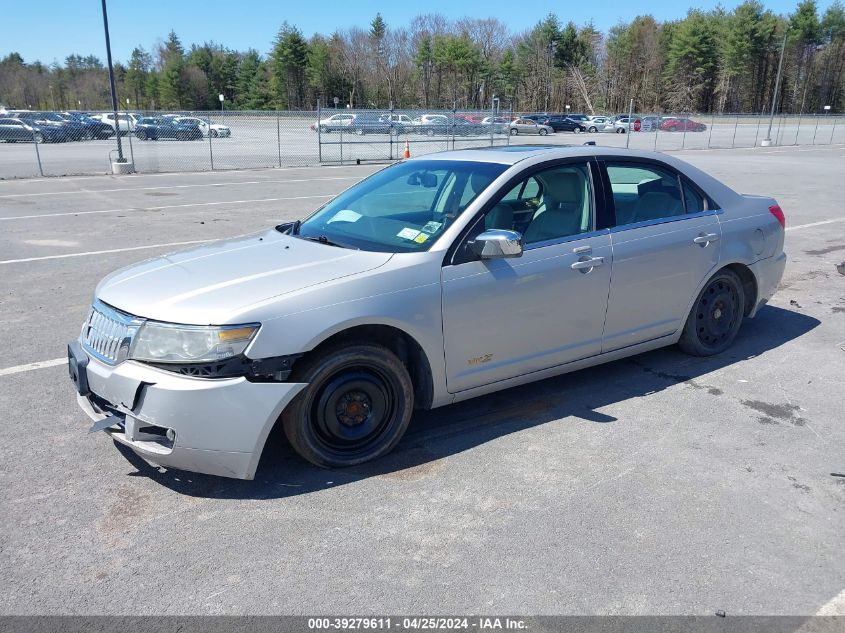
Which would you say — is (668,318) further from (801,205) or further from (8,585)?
(801,205)

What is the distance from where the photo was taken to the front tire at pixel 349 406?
3.39 metres

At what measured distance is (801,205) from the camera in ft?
47.1

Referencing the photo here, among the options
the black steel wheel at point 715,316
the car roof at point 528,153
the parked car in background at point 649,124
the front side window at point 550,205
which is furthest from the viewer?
the parked car in background at point 649,124

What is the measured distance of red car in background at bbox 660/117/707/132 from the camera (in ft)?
143

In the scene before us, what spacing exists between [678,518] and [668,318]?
2016 mm

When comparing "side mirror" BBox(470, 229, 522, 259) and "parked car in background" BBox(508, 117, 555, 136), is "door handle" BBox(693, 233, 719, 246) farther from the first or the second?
"parked car in background" BBox(508, 117, 555, 136)

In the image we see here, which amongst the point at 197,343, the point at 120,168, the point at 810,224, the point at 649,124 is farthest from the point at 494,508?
the point at 649,124

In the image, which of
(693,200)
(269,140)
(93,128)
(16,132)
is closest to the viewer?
(693,200)

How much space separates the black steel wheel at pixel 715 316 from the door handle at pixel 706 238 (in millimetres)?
314

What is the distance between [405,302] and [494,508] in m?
1.14

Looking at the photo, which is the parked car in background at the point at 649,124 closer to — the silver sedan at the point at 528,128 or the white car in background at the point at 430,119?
the silver sedan at the point at 528,128

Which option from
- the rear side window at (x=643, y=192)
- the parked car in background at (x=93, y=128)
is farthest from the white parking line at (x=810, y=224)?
the parked car in background at (x=93, y=128)

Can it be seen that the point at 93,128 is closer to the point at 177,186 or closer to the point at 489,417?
the point at 177,186

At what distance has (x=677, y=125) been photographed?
44406mm
